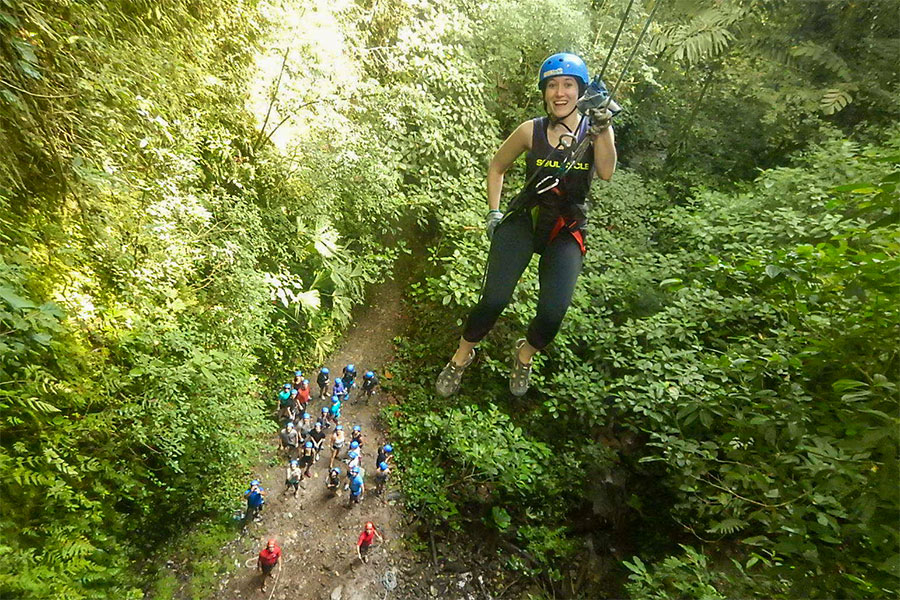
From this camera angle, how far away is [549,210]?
10.1ft

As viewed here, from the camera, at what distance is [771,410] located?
264cm

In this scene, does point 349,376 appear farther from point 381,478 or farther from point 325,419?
point 381,478

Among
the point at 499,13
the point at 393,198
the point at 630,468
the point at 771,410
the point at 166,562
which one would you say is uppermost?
the point at 499,13

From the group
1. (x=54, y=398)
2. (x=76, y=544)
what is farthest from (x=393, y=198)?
(x=76, y=544)

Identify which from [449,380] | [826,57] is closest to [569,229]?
[449,380]

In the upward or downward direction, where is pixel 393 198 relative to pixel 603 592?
upward

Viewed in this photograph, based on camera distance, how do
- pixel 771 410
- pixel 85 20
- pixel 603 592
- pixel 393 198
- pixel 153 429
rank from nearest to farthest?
1. pixel 771 410
2. pixel 85 20
3. pixel 153 429
4. pixel 603 592
5. pixel 393 198

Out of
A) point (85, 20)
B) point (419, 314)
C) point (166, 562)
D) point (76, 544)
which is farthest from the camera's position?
point (419, 314)

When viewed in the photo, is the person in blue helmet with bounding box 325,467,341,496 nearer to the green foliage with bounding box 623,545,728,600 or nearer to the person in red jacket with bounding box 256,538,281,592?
the person in red jacket with bounding box 256,538,281,592

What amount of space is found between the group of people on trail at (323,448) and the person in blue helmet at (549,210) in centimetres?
374

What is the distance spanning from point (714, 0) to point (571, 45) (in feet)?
8.33

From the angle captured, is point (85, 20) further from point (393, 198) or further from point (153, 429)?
point (393, 198)

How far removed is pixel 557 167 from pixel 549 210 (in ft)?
1.09

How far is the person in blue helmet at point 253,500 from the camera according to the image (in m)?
5.26
